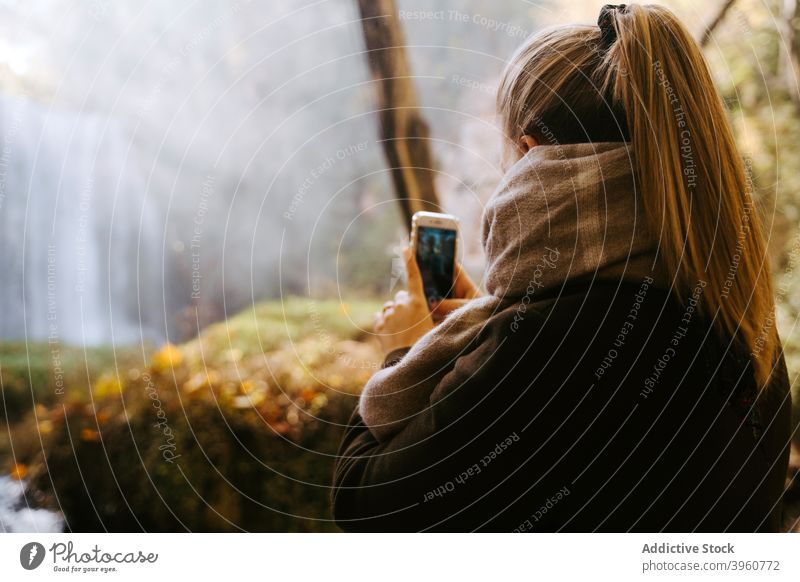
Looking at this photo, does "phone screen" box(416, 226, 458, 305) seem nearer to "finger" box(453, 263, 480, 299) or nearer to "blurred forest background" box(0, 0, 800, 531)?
"finger" box(453, 263, 480, 299)

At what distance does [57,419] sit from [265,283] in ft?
1.63

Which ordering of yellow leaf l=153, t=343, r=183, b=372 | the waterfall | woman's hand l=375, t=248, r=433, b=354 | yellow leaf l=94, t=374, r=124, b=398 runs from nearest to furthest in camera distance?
woman's hand l=375, t=248, r=433, b=354 → the waterfall → yellow leaf l=94, t=374, r=124, b=398 → yellow leaf l=153, t=343, r=183, b=372

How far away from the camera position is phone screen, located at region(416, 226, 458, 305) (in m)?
0.73

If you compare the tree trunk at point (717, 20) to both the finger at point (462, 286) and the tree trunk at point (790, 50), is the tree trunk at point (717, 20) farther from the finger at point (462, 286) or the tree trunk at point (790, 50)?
the finger at point (462, 286)

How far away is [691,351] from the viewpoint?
0.50 m

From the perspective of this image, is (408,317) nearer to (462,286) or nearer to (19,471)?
(462,286)

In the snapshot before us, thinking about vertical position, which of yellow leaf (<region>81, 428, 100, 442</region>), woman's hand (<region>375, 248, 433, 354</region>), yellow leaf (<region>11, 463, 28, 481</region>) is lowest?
yellow leaf (<region>11, 463, 28, 481</region>)

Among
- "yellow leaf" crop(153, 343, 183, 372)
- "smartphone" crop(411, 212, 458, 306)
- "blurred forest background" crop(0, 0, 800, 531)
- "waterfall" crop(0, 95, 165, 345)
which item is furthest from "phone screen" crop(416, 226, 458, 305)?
"yellow leaf" crop(153, 343, 183, 372)

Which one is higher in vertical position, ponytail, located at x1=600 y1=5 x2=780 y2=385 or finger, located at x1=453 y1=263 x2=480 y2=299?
ponytail, located at x1=600 y1=5 x2=780 y2=385

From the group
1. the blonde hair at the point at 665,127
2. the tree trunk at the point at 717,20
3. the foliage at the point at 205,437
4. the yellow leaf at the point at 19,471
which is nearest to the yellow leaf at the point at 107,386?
the foliage at the point at 205,437

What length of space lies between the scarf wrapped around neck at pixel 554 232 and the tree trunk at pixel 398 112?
465 millimetres

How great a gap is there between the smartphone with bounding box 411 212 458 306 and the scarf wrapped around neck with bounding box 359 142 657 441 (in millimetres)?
179
